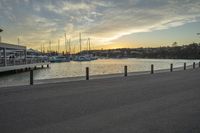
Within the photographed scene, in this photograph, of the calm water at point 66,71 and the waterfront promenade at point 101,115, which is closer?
the waterfront promenade at point 101,115

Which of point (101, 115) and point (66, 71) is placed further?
point (66, 71)

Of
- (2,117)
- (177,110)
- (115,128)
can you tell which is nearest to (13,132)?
(2,117)

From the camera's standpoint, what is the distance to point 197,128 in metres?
6.46

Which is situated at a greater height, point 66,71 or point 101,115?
point 101,115

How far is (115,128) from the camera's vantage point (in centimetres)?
649

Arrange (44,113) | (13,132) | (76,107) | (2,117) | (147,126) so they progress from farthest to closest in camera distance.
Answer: (76,107) → (44,113) → (2,117) → (147,126) → (13,132)

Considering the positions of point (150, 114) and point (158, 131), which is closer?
point (158, 131)

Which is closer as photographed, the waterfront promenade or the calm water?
the waterfront promenade

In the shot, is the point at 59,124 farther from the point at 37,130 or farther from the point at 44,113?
the point at 44,113

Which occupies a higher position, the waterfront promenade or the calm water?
the waterfront promenade

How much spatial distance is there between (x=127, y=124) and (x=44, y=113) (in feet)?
9.48

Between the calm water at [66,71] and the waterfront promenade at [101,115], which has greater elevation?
the waterfront promenade at [101,115]

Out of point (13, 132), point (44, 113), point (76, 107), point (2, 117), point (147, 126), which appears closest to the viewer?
point (13, 132)

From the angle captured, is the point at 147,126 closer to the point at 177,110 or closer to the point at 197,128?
the point at 197,128
